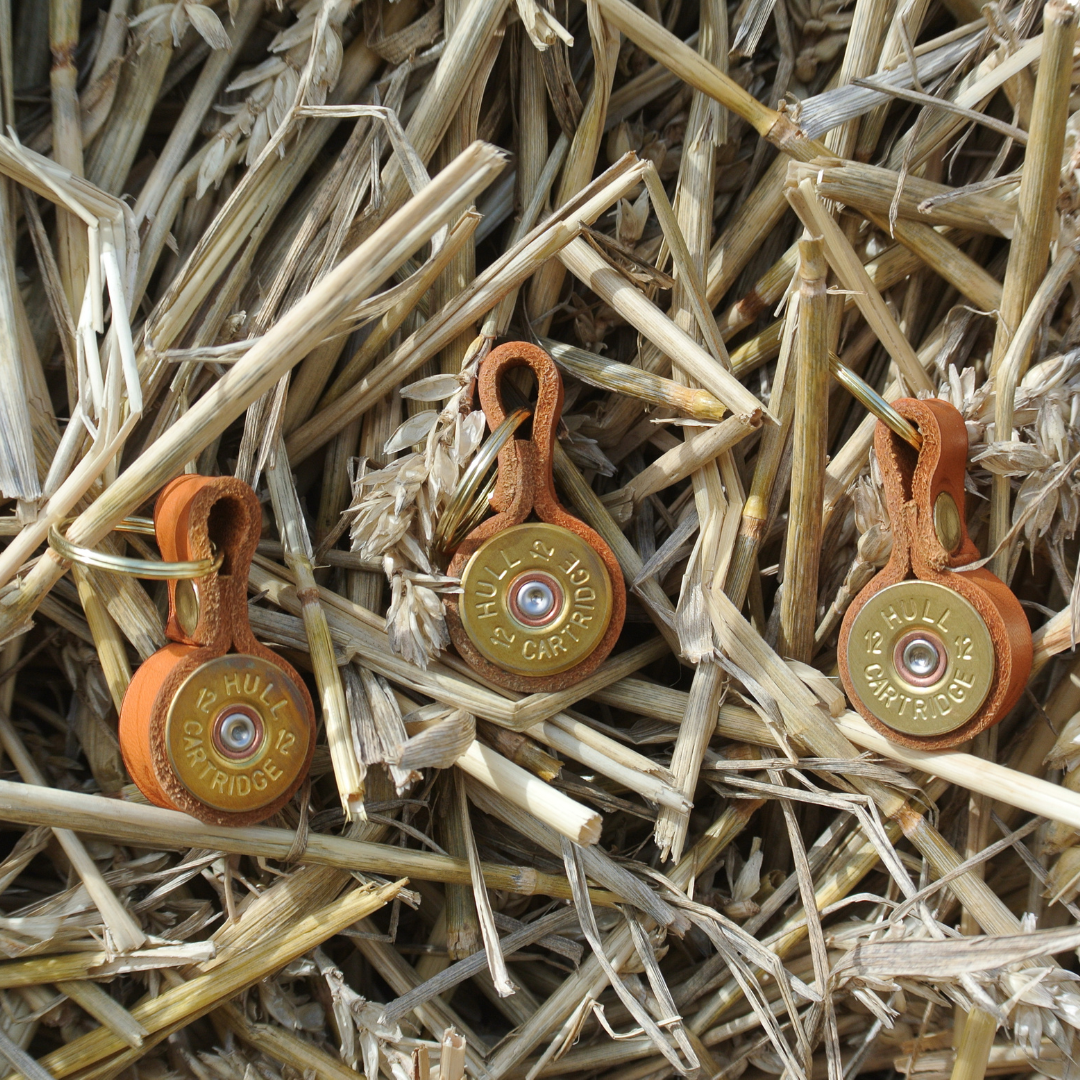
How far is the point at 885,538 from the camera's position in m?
1.05

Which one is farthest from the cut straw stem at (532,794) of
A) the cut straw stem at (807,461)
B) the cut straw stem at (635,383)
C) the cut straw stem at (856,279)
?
the cut straw stem at (856,279)

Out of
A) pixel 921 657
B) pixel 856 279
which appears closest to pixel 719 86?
pixel 856 279

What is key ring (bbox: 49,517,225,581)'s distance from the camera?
0.93 metres

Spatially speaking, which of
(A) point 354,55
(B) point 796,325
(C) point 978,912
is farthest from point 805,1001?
(A) point 354,55

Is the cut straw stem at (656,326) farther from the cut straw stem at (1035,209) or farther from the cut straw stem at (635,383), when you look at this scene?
the cut straw stem at (1035,209)

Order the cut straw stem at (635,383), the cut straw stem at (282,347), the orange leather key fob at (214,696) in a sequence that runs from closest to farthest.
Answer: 1. the cut straw stem at (282,347)
2. the orange leather key fob at (214,696)
3. the cut straw stem at (635,383)

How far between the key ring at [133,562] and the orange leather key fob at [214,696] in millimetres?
13

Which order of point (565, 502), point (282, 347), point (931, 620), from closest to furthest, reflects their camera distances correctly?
point (282, 347), point (931, 620), point (565, 502)

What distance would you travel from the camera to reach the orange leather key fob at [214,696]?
0.96 m

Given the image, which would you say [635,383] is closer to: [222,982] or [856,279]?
[856,279]

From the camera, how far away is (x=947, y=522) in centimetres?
102

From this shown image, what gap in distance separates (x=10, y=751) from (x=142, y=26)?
75cm

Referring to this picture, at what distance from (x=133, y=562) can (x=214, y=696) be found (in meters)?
0.14

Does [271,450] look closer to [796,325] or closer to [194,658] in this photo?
[194,658]
